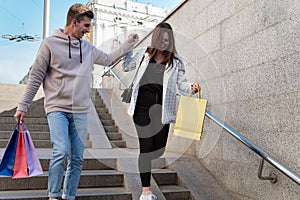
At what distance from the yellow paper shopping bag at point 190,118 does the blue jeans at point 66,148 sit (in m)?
0.73

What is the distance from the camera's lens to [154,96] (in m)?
2.31

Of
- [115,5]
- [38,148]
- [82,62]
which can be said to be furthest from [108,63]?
[115,5]

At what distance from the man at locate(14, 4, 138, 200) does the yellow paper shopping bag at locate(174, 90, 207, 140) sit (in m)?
0.72

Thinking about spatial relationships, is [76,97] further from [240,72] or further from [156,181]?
[240,72]

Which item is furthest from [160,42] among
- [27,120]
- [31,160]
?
[27,120]

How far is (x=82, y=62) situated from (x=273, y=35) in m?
1.45

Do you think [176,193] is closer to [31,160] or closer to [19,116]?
[31,160]

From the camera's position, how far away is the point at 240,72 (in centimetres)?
272

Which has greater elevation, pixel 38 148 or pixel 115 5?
pixel 115 5

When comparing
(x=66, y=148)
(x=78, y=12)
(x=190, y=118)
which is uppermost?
(x=78, y=12)

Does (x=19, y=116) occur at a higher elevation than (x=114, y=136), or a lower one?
higher

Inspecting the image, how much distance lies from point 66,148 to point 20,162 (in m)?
0.32

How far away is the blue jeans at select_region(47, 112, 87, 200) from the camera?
6.69 ft

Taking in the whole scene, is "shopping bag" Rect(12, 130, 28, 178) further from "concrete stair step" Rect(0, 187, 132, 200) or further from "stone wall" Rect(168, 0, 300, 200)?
"stone wall" Rect(168, 0, 300, 200)
